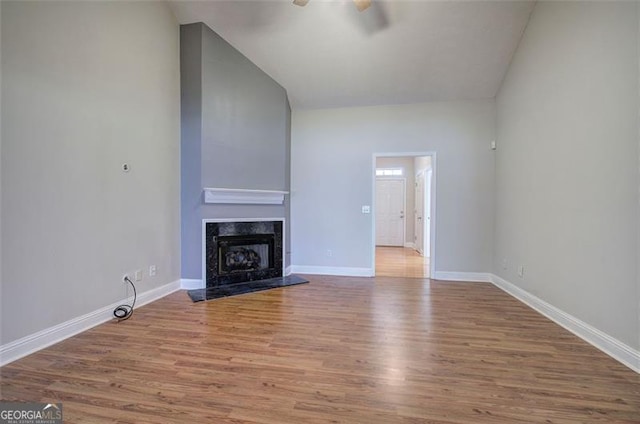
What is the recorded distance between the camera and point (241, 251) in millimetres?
4324

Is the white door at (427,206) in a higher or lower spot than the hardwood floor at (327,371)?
higher

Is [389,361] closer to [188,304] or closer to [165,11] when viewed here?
[188,304]

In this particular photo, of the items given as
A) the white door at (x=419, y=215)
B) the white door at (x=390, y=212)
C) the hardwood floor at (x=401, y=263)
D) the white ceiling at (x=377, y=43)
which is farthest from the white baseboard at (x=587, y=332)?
the white door at (x=390, y=212)

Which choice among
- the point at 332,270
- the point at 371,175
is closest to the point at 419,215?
the point at 371,175

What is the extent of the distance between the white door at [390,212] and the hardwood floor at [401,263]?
641 mm

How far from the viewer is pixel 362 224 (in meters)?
4.98

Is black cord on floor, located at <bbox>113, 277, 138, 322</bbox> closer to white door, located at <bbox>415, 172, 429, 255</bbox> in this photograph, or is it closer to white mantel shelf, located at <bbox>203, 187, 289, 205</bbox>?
white mantel shelf, located at <bbox>203, 187, 289, 205</bbox>

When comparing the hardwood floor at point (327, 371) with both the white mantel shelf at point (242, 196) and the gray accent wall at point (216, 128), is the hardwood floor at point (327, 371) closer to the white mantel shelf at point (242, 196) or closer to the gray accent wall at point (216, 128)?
the gray accent wall at point (216, 128)

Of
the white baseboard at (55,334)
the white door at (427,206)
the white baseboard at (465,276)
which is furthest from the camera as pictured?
the white door at (427,206)

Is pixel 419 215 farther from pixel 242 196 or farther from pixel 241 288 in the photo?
pixel 241 288

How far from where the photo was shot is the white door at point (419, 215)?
25.1ft

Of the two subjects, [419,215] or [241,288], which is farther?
[419,215]

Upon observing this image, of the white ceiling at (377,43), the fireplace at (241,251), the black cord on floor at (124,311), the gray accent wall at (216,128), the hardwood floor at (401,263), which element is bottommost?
the hardwood floor at (401,263)

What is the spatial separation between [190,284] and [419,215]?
20.2 feet
